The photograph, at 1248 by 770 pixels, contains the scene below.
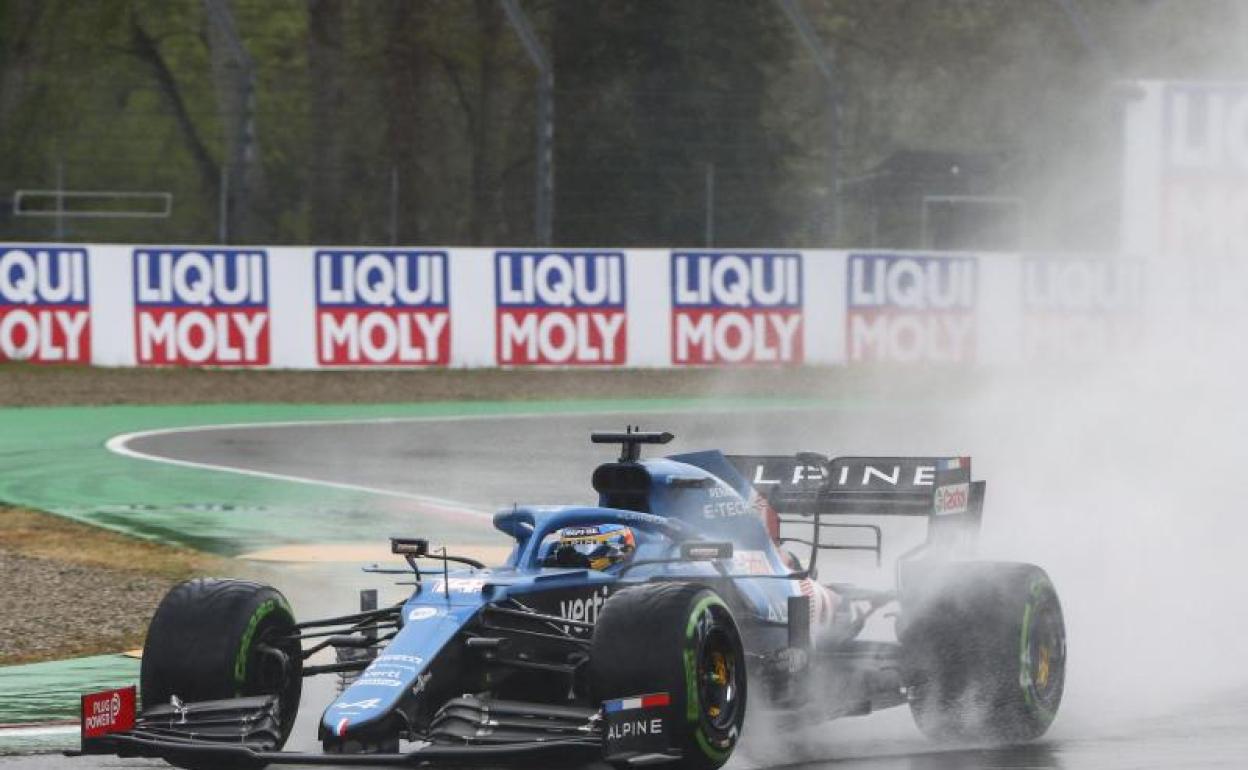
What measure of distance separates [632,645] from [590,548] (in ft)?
3.71

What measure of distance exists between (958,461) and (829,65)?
23322 mm

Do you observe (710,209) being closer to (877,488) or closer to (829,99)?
(829,99)

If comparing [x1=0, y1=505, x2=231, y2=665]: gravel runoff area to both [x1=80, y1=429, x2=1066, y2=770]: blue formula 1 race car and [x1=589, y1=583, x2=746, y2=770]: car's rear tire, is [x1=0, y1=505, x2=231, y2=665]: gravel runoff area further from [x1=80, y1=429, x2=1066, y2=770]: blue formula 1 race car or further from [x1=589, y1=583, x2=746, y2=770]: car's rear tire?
[x1=589, y1=583, x2=746, y2=770]: car's rear tire

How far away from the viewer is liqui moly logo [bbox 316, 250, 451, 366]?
1084 inches

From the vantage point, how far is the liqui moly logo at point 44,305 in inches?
1051

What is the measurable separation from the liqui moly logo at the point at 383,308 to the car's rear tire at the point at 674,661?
2018cm

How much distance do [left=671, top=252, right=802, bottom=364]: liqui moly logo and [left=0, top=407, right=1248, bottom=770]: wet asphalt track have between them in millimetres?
3572

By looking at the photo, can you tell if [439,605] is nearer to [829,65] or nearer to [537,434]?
[537,434]

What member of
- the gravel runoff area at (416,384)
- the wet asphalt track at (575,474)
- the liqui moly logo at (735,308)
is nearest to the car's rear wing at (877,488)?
the wet asphalt track at (575,474)

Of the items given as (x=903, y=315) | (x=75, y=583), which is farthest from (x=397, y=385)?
(x=75, y=583)

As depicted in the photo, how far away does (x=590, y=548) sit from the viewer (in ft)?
27.9

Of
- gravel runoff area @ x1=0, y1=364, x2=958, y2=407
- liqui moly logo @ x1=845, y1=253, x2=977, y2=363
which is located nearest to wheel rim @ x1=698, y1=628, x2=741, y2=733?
gravel runoff area @ x1=0, y1=364, x2=958, y2=407

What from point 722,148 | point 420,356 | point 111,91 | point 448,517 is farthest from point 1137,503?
point 111,91

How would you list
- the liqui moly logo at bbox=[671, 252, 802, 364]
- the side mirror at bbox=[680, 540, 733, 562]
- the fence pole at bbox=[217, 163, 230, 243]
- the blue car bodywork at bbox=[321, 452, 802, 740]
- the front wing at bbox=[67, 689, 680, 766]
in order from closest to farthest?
the front wing at bbox=[67, 689, 680, 766]
the blue car bodywork at bbox=[321, 452, 802, 740]
the side mirror at bbox=[680, 540, 733, 562]
the liqui moly logo at bbox=[671, 252, 802, 364]
the fence pole at bbox=[217, 163, 230, 243]
